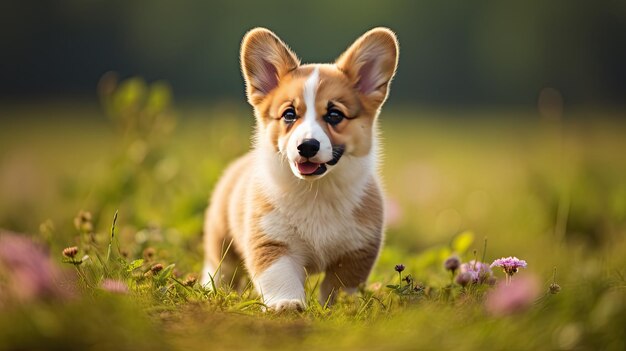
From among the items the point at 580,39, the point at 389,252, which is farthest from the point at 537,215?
the point at 580,39

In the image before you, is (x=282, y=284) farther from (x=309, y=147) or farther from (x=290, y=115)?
(x=290, y=115)

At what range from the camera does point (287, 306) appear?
10.4ft

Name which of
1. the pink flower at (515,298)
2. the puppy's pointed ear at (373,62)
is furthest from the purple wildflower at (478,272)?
the puppy's pointed ear at (373,62)

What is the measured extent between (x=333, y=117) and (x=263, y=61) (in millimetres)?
537

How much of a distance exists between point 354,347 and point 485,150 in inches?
339

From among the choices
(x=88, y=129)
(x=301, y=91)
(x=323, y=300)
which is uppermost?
(x=301, y=91)

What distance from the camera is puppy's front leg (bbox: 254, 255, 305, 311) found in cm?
323

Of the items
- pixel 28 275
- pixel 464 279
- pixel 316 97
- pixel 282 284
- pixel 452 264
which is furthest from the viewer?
pixel 316 97

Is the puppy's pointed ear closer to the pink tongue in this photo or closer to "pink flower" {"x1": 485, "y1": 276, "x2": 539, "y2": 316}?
the pink tongue

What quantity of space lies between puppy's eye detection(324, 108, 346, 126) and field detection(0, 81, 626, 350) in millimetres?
677

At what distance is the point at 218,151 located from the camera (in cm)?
605

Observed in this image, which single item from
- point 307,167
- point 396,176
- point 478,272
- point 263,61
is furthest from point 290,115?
point 396,176

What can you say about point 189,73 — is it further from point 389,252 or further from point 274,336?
point 274,336

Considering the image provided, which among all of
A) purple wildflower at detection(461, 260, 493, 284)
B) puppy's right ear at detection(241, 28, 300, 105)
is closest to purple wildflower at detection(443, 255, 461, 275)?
purple wildflower at detection(461, 260, 493, 284)
